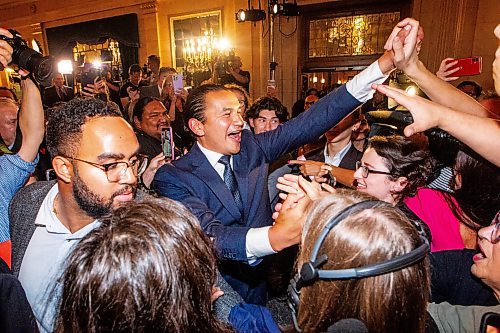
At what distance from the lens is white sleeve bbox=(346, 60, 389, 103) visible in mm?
1687

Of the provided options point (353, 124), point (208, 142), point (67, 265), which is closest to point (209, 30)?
point (353, 124)

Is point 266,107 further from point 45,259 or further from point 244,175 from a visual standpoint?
point 45,259

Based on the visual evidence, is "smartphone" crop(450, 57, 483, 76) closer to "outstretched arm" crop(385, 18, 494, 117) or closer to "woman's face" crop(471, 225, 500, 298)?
"outstretched arm" crop(385, 18, 494, 117)

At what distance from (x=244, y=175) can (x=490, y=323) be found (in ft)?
4.50

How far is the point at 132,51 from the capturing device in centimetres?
1071

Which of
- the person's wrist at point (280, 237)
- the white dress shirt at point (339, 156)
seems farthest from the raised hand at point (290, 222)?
the white dress shirt at point (339, 156)

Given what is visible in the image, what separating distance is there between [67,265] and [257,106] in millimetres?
2886

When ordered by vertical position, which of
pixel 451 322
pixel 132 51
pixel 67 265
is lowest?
pixel 451 322

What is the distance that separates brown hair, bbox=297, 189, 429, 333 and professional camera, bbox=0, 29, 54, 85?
1727 mm

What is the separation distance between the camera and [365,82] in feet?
5.55

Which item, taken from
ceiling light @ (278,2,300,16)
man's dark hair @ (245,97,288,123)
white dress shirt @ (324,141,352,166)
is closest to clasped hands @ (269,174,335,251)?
white dress shirt @ (324,141,352,166)

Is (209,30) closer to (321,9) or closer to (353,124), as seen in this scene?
(321,9)

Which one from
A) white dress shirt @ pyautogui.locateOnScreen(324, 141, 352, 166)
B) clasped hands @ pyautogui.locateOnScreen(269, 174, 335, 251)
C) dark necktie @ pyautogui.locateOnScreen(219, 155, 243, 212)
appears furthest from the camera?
white dress shirt @ pyautogui.locateOnScreen(324, 141, 352, 166)

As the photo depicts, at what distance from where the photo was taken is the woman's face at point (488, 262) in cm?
108
